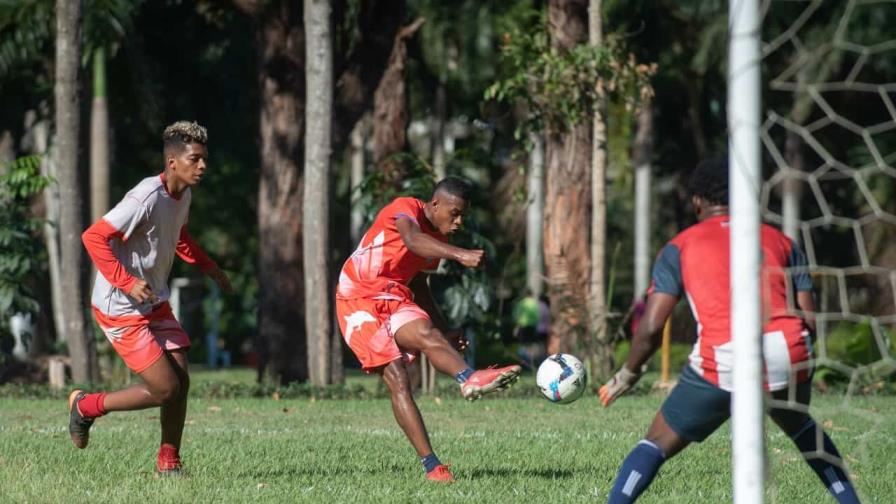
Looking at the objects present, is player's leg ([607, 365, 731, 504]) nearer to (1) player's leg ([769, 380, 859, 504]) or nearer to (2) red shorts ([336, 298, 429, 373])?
(1) player's leg ([769, 380, 859, 504])

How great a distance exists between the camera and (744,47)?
5.23m

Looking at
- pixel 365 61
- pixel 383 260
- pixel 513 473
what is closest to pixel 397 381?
pixel 383 260

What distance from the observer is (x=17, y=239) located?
54.4ft

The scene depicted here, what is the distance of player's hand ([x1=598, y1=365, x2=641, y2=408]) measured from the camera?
6.08 meters

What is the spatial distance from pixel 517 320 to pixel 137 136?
10.2 m

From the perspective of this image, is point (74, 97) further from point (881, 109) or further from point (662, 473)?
point (881, 109)

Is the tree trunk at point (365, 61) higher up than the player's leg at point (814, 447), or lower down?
higher up

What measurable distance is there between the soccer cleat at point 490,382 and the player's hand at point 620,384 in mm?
1284

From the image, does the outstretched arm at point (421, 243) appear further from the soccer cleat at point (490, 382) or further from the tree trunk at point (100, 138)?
the tree trunk at point (100, 138)

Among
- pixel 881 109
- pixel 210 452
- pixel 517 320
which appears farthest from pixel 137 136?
pixel 210 452

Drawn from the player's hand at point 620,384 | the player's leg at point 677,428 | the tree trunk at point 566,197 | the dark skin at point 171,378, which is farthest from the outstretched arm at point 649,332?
the tree trunk at point 566,197

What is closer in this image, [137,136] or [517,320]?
[517,320]

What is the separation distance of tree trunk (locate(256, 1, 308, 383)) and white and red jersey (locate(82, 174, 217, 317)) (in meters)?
9.86

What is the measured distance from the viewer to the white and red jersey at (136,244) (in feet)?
25.1
